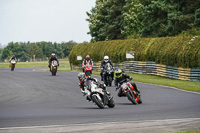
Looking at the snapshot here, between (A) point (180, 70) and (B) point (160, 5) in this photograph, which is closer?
(A) point (180, 70)

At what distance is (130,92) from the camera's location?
15.6 meters

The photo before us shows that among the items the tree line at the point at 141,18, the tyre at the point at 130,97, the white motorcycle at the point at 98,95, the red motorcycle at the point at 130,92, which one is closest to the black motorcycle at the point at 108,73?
the red motorcycle at the point at 130,92

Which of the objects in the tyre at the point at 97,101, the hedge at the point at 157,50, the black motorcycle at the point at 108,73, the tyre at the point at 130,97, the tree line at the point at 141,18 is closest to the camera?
the tyre at the point at 97,101

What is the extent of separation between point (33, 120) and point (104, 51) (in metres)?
Result: 39.3

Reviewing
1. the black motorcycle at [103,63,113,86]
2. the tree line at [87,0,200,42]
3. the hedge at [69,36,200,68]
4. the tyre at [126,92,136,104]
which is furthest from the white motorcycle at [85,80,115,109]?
the tree line at [87,0,200,42]

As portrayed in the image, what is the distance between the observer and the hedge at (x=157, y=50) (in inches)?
1236

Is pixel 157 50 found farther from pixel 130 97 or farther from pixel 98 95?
pixel 98 95

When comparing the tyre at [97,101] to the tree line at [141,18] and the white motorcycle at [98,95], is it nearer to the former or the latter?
the white motorcycle at [98,95]

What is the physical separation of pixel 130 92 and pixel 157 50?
910 inches

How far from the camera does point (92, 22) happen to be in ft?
261

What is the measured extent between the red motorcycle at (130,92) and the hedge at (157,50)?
15.0m

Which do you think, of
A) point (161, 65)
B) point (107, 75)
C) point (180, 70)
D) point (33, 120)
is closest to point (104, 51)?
point (161, 65)

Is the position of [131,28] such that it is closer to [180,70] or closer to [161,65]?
[161,65]

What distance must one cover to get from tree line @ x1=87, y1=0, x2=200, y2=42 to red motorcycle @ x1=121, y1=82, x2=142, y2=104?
29.7 m
